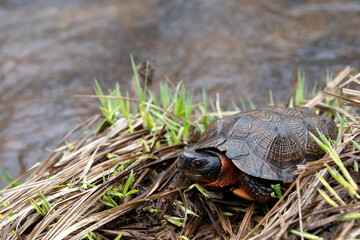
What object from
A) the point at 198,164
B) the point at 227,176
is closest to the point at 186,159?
the point at 198,164

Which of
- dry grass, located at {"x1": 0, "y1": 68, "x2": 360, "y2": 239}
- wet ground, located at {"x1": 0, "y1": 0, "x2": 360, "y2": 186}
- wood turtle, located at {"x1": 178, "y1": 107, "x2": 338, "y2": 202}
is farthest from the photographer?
wet ground, located at {"x1": 0, "y1": 0, "x2": 360, "y2": 186}

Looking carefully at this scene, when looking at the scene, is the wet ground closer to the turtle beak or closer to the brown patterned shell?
the brown patterned shell

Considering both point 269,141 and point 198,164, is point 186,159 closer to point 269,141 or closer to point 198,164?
point 198,164

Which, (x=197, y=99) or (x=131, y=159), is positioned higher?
(x=131, y=159)

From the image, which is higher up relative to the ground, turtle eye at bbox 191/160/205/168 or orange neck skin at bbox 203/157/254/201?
turtle eye at bbox 191/160/205/168

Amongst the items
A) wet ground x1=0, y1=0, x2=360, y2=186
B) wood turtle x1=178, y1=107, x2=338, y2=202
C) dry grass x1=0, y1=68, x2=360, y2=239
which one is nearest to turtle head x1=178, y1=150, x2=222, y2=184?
wood turtle x1=178, y1=107, x2=338, y2=202

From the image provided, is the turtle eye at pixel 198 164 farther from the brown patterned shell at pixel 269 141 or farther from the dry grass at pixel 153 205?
the dry grass at pixel 153 205

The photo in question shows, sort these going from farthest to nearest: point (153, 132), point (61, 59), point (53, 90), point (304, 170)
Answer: point (61, 59) < point (53, 90) < point (153, 132) < point (304, 170)

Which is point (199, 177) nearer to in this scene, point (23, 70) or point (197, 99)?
point (197, 99)

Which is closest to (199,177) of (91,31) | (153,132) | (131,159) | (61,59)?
(131,159)
